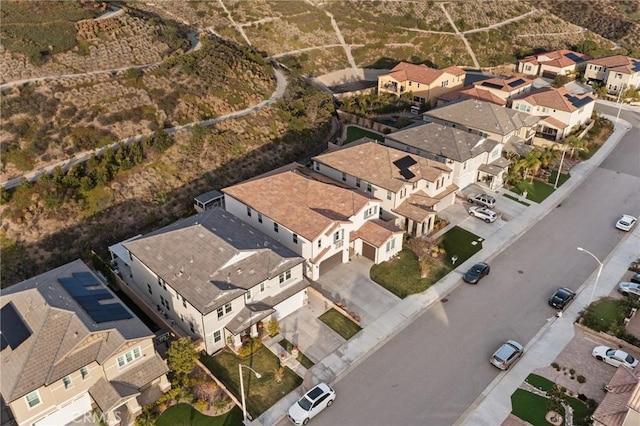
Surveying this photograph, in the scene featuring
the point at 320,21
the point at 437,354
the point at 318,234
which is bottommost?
the point at 437,354

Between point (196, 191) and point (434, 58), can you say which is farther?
point (434, 58)

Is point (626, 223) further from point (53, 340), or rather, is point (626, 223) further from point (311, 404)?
point (53, 340)

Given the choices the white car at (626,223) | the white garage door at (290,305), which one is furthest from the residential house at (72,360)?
the white car at (626,223)

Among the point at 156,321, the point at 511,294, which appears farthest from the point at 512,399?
the point at 156,321

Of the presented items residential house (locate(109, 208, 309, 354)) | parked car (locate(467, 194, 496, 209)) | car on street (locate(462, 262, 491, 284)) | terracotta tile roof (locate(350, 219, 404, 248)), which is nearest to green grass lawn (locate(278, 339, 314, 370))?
residential house (locate(109, 208, 309, 354))

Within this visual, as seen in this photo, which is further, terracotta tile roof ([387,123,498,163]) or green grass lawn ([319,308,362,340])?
terracotta tile roof ([387,123,498,163])

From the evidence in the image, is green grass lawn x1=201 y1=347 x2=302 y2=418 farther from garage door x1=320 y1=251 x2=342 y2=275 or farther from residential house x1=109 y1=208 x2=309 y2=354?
garage door x1=320 y1=251 x2=342 y2=275

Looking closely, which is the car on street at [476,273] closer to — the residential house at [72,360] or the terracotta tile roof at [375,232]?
the terracotta tile roof at [375,232]

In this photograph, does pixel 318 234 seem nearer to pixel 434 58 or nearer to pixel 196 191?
pixel 196 191
